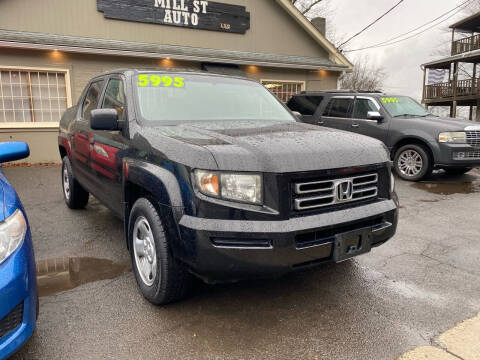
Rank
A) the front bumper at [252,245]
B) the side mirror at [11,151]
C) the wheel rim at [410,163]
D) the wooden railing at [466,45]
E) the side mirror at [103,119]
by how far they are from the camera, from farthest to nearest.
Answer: the wooden railing at [466,45] → the wheel rim at [410,163] → the side mirror at [103,119] → the side mirror at [11,151] → the front bumper at [252,245]

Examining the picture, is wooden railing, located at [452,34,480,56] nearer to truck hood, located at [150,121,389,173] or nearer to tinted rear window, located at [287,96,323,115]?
tinted rear window, located at [287,96,323,115]

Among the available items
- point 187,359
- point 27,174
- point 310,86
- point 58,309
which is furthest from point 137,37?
point 187,359

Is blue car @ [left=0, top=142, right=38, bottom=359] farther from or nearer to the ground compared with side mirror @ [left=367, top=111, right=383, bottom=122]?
nearer to the ground

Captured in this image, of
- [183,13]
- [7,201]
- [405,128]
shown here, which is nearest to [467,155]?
[405,128]

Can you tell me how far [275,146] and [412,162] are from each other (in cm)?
628

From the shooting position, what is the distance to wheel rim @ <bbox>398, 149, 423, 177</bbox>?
303 inches

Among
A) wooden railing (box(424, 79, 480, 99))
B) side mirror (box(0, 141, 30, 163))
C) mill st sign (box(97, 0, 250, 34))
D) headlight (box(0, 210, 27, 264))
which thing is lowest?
headlight (box(0, 210, 27, 264))

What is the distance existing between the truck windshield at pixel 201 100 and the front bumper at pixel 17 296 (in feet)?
5.10

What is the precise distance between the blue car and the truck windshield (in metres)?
1.40

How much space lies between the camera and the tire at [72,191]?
518cm

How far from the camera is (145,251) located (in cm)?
292

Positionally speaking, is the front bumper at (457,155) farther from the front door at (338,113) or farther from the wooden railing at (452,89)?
the wooden railing at (452,89)

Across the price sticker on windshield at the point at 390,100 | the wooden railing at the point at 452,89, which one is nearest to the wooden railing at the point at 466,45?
the wooden railing at the point at 452,89

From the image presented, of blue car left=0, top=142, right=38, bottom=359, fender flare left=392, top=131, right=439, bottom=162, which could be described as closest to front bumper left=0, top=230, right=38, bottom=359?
blue car left=0, top=142, right=38, bottom=359
